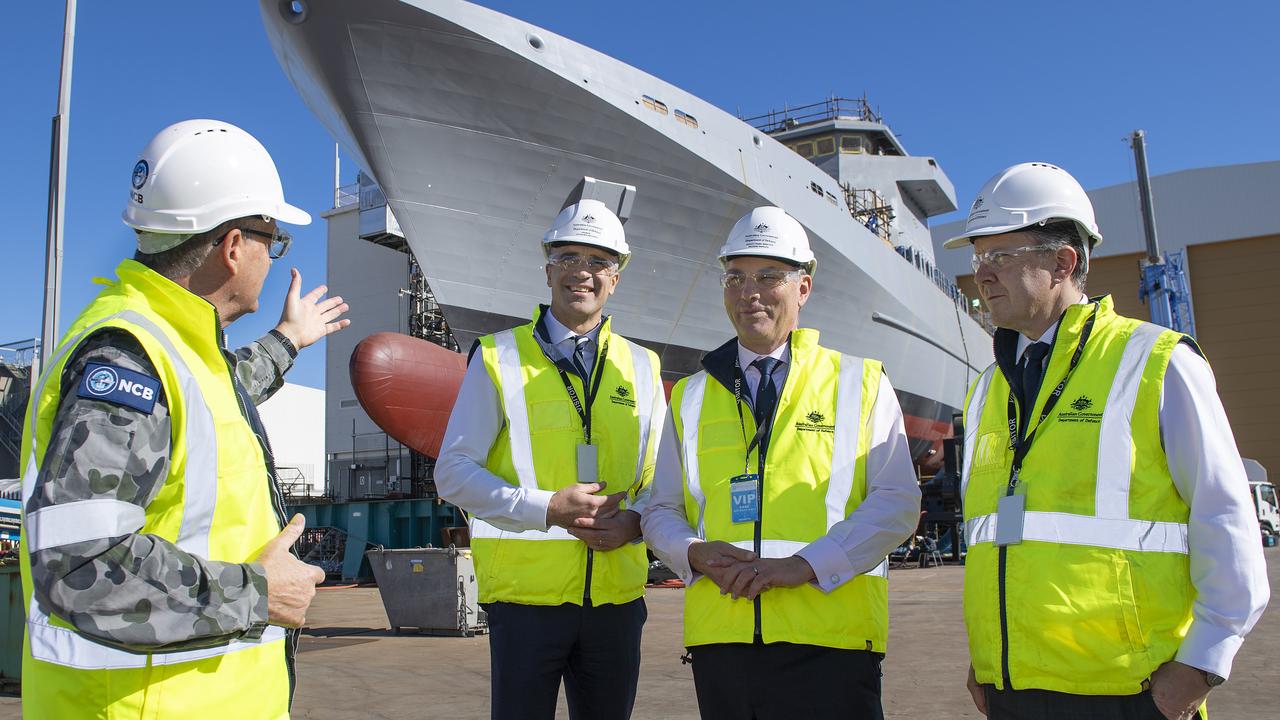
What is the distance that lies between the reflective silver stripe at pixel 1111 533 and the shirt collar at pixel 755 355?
0.85 metres

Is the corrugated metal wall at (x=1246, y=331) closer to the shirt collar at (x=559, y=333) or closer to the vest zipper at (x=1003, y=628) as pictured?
the shirt collar at (x=559, y=333)

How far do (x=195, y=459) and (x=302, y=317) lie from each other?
97cm

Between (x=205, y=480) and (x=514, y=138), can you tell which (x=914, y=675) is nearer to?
(x=205, y=480)

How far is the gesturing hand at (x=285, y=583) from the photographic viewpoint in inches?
59.3

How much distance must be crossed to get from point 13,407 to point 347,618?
57.8 ft

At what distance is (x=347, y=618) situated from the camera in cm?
1008

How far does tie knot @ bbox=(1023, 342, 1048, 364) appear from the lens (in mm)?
2123

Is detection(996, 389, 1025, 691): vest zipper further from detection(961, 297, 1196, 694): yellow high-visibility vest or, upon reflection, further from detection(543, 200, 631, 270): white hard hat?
detection(543, 200, 631, 270): white hard hat

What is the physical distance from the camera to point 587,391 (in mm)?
2730

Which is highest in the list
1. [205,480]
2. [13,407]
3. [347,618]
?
[13,407]

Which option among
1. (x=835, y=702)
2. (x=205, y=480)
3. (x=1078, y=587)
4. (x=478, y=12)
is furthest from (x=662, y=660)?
(x=478, y=12)

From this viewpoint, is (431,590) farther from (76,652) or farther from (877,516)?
(76,652)

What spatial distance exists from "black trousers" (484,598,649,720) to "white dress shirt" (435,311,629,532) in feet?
0.87

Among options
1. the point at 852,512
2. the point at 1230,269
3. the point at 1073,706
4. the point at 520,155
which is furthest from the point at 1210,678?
the point at 1230,269
